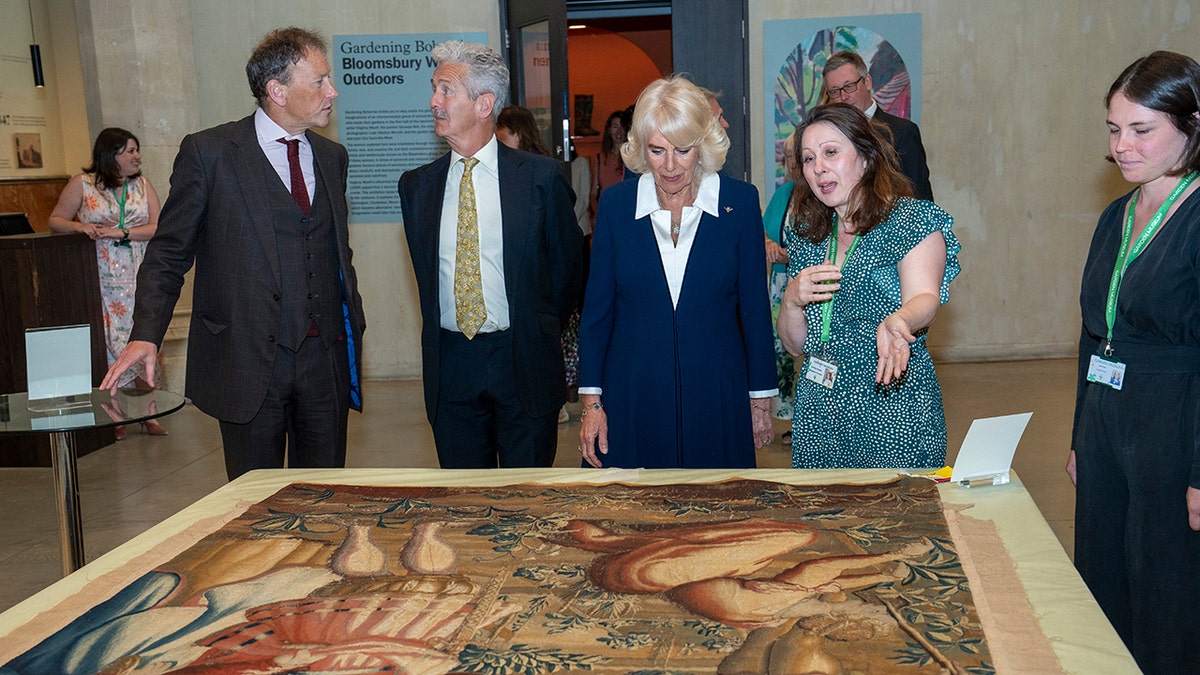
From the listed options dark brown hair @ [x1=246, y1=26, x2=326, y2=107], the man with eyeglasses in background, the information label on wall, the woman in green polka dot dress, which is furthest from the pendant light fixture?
the woman in green polka dot dress

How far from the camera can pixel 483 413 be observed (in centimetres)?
343

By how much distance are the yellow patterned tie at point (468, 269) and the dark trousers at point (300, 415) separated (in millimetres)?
417

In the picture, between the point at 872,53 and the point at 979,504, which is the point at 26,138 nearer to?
the point at 872,53

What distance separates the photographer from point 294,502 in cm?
241

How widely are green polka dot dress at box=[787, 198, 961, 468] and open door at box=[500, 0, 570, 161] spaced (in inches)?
182

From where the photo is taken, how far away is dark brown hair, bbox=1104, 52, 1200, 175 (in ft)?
7.88

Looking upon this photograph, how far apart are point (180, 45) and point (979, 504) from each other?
23.9ft

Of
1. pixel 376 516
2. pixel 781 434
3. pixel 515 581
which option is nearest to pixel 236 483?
pixel 376 516

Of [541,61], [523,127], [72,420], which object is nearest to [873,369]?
[72,420]

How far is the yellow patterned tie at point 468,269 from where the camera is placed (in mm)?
3330

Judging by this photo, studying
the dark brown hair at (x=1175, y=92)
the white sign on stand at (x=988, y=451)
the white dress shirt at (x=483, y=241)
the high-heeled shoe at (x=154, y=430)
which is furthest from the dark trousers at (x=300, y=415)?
the high-heeled shoe at (x=154, y=430)

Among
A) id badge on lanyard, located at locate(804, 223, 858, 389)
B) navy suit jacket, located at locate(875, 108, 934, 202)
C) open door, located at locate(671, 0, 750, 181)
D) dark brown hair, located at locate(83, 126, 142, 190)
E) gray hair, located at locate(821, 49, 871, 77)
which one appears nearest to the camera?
id badge on lanyard, located at locate(804, 223, 858, 389)

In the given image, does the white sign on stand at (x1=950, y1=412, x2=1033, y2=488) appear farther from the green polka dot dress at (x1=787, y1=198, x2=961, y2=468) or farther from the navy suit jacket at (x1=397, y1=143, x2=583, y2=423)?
the navy suit jacket at (x1=397, y1=143, x2=583, y2=423)

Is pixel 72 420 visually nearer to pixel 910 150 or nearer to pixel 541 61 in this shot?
pixel 910 150
